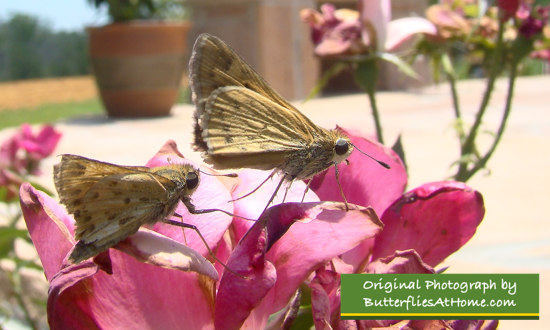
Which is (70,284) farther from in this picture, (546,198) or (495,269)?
(546,198)

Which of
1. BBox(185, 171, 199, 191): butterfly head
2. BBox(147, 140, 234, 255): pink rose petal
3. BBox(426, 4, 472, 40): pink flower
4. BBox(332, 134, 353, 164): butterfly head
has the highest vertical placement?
BBox(185, 171, 199, 191): butterfly head

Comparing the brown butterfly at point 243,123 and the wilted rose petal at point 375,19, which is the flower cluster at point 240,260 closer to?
the brown butterfly at point 243,123

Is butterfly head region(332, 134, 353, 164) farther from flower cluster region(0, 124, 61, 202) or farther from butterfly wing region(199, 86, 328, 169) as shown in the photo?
flower cluster region(0, 124, 61, 202)

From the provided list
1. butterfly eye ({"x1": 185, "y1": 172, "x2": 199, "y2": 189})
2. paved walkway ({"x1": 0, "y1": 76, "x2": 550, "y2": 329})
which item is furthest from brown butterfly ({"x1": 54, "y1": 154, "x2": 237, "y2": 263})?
paved walkway ({"x1": 0, "y1": 76, "x2": 550, "y2": 329})

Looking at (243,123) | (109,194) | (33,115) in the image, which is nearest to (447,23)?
(243,123)

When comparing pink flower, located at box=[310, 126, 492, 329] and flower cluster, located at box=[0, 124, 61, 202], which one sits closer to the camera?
pink flower, located at box=[310, 126, 492, 329]

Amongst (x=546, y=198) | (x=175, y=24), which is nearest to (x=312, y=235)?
(x=546, y=198)
